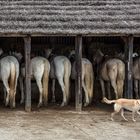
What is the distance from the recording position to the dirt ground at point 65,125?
30.5 ft

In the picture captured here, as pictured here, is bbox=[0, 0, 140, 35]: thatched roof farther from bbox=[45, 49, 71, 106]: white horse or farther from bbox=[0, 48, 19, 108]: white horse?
bbox=[45, 49, 71, 106]: white horse

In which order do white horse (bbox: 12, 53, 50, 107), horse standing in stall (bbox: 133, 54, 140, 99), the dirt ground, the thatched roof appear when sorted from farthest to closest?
horse standing in stall (bbox: 133, 54, 140, 99) < white horse (bbox: 12, 53, 50, 107) < the thatched roof < the dirt ground

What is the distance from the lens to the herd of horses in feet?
39.8

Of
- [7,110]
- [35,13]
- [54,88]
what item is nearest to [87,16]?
[35,13]

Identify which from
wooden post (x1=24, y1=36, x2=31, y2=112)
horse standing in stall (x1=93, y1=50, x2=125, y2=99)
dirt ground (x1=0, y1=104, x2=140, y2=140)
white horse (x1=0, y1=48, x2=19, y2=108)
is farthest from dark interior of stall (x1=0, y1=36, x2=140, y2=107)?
wooden post (x1=24, y1=36, x2=31, y2=112)

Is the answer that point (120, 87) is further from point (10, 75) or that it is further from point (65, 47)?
point (10, 75)

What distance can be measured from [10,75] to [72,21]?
2207mm

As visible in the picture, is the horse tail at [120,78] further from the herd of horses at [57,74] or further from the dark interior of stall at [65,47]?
the dark interior of stall at [65,47]

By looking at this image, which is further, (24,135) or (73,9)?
(73,9)

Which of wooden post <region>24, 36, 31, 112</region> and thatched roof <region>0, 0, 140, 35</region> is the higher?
thatched roof <region>0, 0, 140, 35</region>

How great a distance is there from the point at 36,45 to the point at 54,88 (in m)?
1.62

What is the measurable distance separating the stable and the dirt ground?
1.66 feet

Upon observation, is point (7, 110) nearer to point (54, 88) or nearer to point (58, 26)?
point (54, 88)

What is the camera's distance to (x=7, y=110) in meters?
12.0
